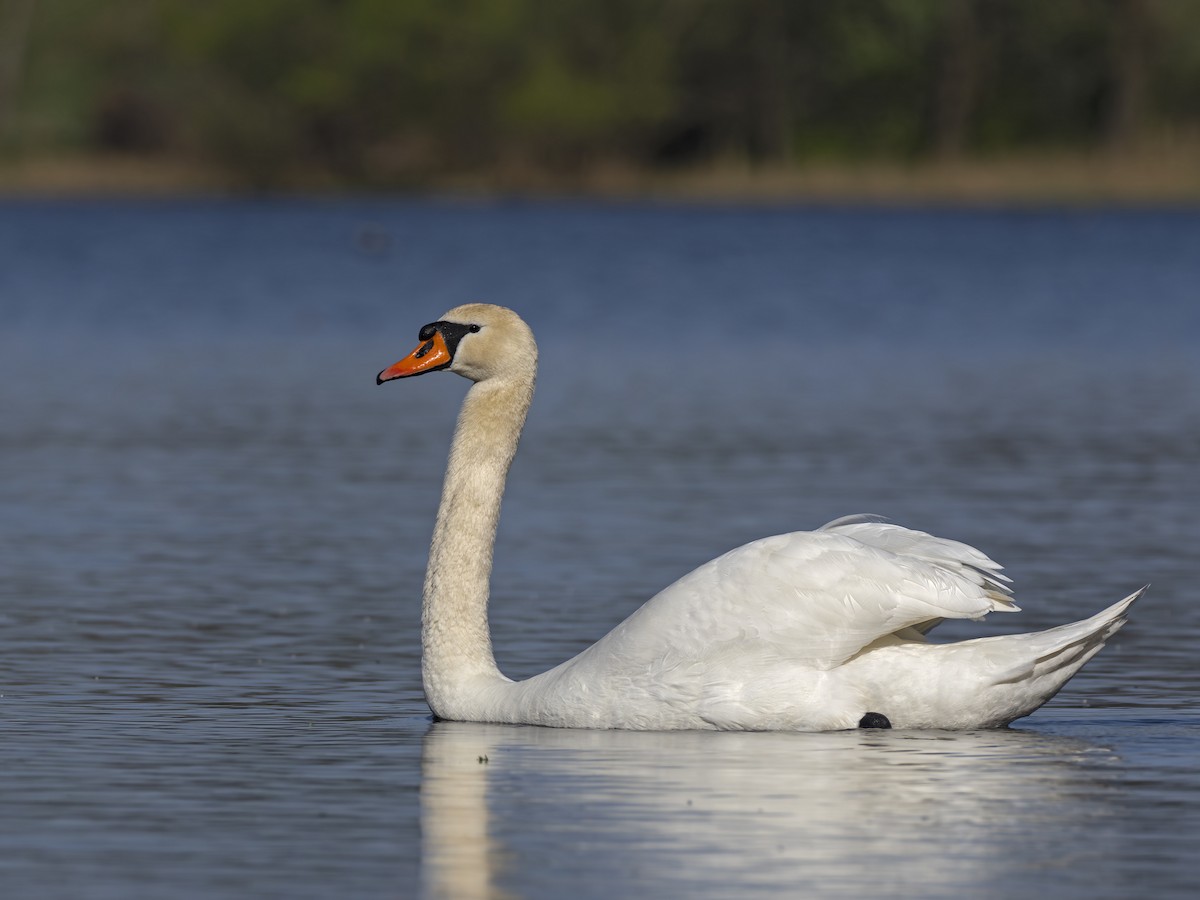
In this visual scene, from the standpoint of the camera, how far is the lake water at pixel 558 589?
23.3 ft

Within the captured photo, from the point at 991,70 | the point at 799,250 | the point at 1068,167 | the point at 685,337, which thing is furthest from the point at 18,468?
the point at 991,70

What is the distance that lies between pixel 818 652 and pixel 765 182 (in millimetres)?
60598

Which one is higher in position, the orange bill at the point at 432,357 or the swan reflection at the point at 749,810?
the orange bill at the point at 432,357

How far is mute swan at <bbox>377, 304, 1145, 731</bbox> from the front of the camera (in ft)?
28.8

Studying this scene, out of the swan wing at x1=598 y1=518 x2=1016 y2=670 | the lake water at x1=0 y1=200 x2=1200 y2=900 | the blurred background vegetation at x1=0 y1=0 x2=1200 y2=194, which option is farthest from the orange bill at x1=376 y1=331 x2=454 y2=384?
the blurred background vegetation at x1=0 y1=0 x2=1200 y2=194

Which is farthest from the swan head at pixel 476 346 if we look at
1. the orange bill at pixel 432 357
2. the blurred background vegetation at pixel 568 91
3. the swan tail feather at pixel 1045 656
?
the blurred background vegetation at pixel 568 91

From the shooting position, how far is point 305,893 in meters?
6.57

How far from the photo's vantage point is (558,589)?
12.4 meters

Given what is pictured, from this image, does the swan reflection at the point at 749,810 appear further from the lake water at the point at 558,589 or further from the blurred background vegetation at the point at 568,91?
the blurred background vegetation at the point at 568,91

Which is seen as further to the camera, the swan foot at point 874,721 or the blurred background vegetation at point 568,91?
the blurred background vegetation at point 568,91

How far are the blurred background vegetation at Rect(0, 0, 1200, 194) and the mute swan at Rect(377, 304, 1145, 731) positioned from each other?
6828 cm

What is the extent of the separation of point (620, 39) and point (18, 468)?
239ft

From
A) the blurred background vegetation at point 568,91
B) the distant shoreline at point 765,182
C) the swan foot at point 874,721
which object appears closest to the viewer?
the swan foot at point 874,721

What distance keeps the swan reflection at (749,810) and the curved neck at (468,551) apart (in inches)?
8.1
